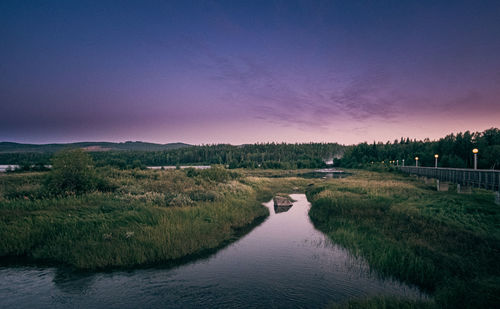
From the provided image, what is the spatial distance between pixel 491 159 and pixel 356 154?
91.3m

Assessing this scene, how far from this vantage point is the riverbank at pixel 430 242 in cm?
965

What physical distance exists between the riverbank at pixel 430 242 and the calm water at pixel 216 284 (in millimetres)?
1242

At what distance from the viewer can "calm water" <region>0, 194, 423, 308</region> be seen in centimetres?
1019

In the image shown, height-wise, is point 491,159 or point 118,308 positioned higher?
point 491,159

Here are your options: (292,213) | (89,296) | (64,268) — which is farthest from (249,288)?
(292,213)

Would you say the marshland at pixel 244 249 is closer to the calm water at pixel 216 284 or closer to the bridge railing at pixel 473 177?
the calm water at pixel 216 284

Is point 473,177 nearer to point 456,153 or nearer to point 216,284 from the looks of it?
point 216,284

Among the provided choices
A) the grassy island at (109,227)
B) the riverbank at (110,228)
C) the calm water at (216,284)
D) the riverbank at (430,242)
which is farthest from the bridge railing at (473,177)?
the riverbank at (110,228)

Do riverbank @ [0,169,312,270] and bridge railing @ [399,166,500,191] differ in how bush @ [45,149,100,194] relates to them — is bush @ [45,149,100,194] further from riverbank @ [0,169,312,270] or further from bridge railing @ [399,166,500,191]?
bridge railing @ [399,166,500,191]

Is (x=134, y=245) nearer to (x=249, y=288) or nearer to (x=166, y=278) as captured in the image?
(x=166, y=278)

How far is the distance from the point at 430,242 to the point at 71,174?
3115 centimetres

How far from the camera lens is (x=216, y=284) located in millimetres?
11719

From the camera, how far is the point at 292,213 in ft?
92.4

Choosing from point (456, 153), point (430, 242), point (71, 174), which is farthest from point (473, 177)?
point (456, 153)
